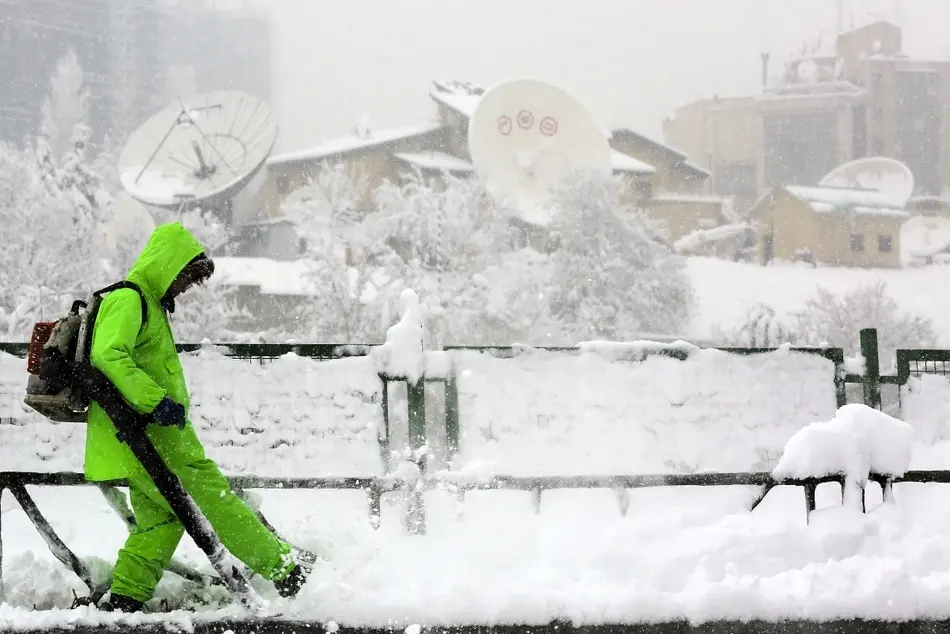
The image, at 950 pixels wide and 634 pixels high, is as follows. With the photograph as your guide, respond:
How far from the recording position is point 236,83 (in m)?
116

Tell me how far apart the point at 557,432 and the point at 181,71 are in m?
A: 110

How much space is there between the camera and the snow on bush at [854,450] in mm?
4316

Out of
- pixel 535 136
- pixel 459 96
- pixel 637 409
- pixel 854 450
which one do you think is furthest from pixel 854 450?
pixel 459 96

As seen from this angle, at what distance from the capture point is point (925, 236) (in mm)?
61500

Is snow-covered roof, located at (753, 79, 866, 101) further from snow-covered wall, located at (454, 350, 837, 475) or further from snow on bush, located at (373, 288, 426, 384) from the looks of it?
snow on bush, located at (373, 288, 426, 384)

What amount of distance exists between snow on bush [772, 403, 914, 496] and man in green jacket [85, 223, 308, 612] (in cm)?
240

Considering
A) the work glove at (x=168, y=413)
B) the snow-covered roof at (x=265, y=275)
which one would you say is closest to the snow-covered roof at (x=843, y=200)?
the snow-covered roof at (x=265, y=275)

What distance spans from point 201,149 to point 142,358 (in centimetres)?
4317

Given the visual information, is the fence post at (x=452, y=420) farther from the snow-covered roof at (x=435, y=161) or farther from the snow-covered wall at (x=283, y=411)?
the snow-covered roof at (x=435, y=161)

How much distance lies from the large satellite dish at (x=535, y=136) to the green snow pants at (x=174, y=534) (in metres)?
34.1

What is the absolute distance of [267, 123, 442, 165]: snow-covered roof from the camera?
5147cm

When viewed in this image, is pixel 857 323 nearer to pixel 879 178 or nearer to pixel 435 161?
pixel 435 161

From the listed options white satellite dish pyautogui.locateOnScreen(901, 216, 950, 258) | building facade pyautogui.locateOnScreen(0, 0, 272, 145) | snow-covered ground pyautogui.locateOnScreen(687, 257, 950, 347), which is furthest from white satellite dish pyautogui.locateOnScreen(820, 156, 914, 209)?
building facade pyautogui.locateOnScreen(0, 0, 272, 145)

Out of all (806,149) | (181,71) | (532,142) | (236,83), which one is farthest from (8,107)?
(806,149)
